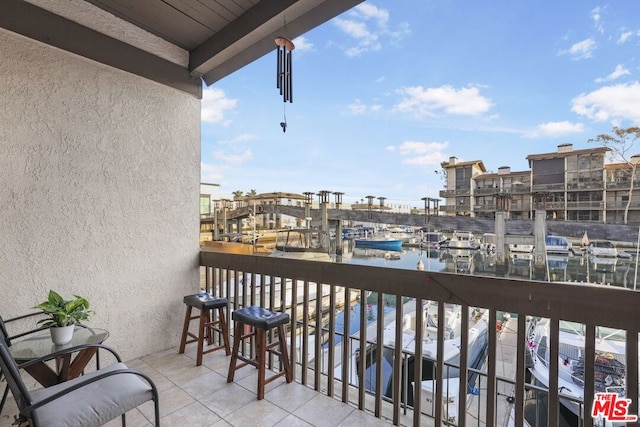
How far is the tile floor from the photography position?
73.2 inches

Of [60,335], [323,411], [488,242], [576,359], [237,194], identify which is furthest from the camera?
[237,194]

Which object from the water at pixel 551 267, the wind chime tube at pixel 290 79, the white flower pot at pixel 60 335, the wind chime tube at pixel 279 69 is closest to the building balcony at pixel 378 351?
the water at pixel 551 267

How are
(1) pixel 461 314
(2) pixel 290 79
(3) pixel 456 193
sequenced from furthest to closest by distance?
(3) pixel 456 193 → (2) pixel 290 79 → (1) pixel 461 314

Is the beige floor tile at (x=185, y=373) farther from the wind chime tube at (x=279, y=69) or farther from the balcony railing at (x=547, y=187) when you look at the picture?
the balcony railing at (x=547, y=187)

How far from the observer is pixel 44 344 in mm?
1734

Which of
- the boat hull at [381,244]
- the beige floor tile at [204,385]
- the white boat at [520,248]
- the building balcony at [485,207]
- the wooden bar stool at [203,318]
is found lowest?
the beige floor tile at [204,385]

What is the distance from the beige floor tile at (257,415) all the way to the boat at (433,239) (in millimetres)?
1960

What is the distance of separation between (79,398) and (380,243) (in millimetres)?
3518

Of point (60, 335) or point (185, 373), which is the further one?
point (185, 373)

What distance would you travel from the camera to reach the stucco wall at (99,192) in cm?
205

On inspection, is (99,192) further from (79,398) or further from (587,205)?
(587,205)

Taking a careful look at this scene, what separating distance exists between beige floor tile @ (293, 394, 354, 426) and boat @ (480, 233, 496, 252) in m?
1.78

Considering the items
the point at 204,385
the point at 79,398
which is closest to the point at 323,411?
the point at 204,385

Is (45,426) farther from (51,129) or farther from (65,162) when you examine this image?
(51,129)
